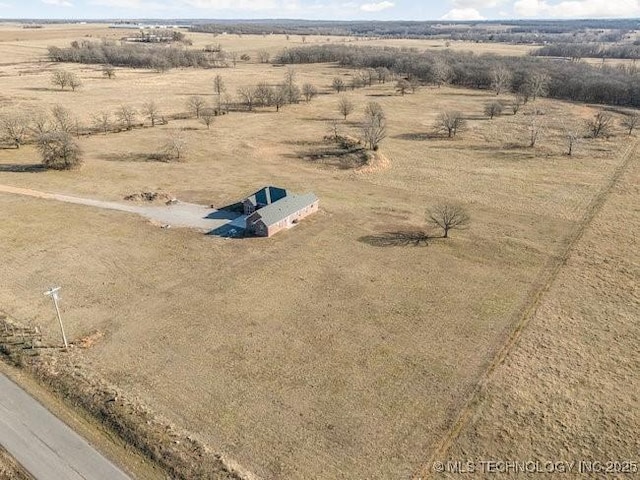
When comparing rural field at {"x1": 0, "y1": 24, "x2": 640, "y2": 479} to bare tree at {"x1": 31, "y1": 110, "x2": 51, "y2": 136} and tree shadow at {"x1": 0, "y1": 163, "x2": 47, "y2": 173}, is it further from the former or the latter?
bare tree at {"x1": 31, "y1": 110, "x2": 51, "y2": 136}

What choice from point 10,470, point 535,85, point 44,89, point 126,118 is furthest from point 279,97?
point 10,470

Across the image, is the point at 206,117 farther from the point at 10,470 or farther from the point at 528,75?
the point at 528,75

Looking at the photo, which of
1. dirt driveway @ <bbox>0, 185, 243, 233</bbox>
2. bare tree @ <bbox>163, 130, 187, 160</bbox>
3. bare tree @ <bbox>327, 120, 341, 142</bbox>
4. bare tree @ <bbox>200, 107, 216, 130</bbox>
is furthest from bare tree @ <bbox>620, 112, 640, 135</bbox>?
bare tree @ <bbox>163, 130, 187, 160</bbox>

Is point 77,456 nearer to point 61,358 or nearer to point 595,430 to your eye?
point 61,358

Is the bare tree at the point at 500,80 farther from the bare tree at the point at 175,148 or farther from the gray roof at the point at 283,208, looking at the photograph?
the gray roof at the point at 283,208

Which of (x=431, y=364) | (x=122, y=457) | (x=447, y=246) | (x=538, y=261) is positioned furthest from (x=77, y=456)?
(x=538, y=261)

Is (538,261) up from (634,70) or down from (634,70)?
down
